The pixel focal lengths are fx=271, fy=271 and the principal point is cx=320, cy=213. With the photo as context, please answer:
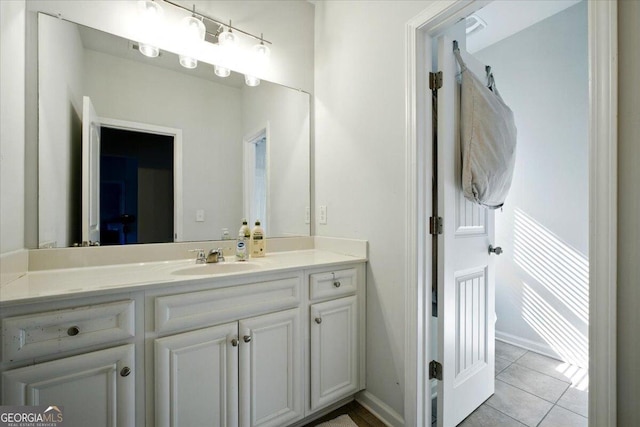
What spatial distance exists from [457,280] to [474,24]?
7.38 feet

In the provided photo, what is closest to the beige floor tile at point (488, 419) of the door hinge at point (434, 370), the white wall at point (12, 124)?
the door hinge at point (434, 370)

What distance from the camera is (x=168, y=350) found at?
1036 mm

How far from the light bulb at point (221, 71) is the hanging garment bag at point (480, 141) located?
137 centimetres

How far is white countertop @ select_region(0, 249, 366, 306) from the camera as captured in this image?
0.87 m

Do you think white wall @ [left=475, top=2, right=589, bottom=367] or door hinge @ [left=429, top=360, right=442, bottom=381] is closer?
door hinge @ [left=429, top=360, right=442, bottom=381]

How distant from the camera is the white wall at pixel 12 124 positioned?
39.6 inches

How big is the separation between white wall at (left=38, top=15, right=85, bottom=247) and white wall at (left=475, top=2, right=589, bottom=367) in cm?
319

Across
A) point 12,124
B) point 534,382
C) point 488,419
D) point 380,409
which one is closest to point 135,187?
point 12,124

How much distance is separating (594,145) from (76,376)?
1784 millimetres

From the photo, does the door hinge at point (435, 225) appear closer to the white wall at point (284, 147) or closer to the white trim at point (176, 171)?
the white wall at point (284, 147)

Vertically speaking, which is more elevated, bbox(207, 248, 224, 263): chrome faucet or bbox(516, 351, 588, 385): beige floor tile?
bbox(207, 248, 224, 263): chrome faucet

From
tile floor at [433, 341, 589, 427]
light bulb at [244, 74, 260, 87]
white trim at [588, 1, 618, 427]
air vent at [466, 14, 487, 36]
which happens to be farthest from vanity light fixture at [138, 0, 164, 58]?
tile floor at [433, 341, 589, 427]

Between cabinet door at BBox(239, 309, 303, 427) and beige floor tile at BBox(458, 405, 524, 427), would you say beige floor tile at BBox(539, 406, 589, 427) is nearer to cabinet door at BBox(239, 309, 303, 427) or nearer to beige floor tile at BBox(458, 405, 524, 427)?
beige floor tile at BBox(458, 405, 524, 427)

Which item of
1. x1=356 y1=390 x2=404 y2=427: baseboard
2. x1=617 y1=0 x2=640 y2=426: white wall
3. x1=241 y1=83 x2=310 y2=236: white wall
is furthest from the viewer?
x1=241 y1=83 x2=310 y2=236: white wall
